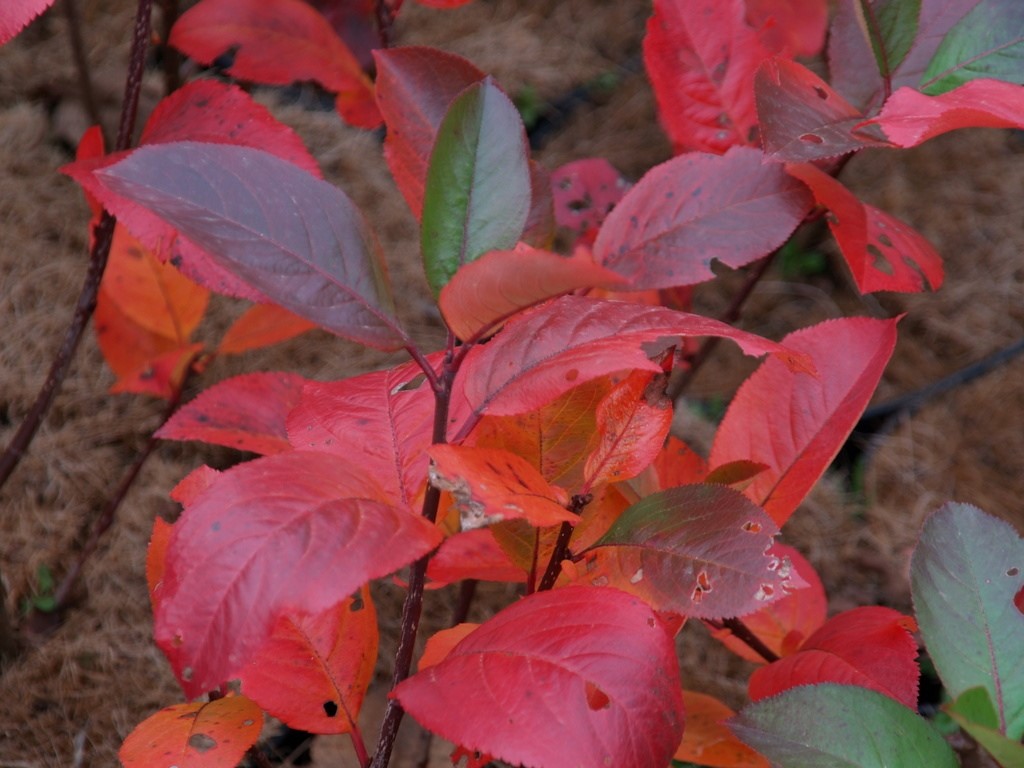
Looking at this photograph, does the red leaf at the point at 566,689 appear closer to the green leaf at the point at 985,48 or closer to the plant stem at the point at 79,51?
the green leaf at the point at 985,48

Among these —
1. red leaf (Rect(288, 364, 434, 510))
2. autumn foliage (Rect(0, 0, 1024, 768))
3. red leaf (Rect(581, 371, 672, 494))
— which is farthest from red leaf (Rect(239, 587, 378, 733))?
red leaf (Rect(581, 371, 672, 494))

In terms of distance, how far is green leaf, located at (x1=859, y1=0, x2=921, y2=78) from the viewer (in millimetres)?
905

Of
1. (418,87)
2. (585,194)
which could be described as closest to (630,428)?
(418,87)

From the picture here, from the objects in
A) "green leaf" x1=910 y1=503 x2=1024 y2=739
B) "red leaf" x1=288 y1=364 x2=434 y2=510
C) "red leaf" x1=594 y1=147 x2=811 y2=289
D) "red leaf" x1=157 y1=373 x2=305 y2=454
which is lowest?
"green leaf" x1=910 y1=503 x2=1024 y2=739

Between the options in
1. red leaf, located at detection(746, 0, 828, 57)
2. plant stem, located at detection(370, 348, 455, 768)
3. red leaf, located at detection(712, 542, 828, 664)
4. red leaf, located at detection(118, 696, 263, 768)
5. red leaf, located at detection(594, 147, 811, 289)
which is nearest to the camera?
plant stem, located at detection(370, 348, 455, 768)

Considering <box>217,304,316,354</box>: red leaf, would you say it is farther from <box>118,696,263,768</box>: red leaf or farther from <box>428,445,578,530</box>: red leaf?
<box>428,445,578,530</box>: red leaf

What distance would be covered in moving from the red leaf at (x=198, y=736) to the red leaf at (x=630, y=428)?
0.37 m

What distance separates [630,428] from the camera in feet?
2.43

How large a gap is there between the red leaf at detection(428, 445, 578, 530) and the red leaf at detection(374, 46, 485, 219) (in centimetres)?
36

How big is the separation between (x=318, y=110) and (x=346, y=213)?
5.65ft

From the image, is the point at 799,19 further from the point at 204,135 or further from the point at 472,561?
the point at 472,561

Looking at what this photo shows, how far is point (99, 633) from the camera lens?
4.74 ft

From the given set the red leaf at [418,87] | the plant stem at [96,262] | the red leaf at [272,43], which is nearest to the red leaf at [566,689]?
the red leaf at [418,87]

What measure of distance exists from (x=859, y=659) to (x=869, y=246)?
40 centimetres
